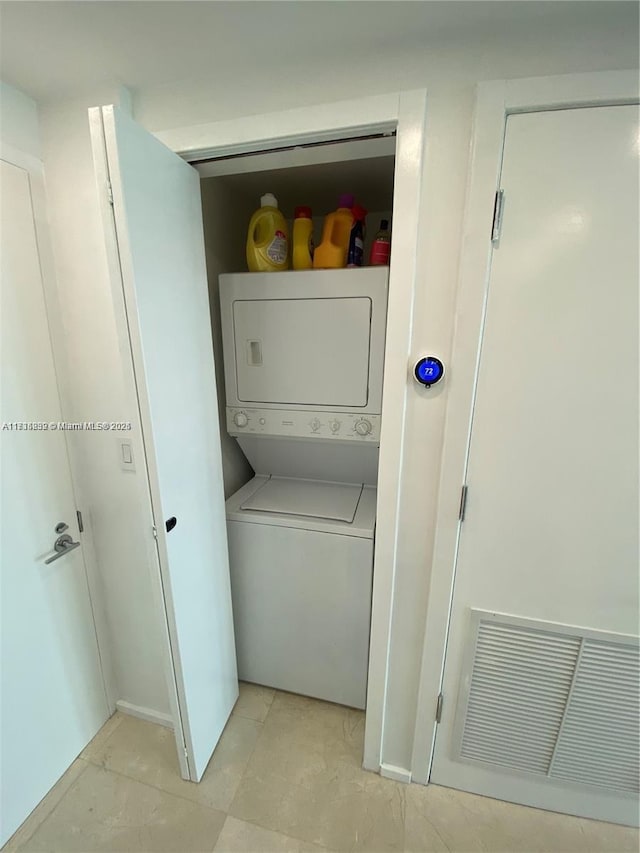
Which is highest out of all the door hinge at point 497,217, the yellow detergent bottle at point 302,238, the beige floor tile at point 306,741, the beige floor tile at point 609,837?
the yellow detergent bottle at point 302,238

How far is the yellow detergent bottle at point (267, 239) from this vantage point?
1.50m

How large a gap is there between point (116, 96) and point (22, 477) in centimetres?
131

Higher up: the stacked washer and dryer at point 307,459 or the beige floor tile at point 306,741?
the stacked washer and dryer at point 307,459

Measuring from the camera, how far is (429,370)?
1.04 m

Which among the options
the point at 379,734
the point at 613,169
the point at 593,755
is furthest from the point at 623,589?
the point at 613,169

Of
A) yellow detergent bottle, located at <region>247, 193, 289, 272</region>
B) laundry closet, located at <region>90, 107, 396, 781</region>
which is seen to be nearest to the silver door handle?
laundry closet, located at <region>90, 107, 396, 781</region>

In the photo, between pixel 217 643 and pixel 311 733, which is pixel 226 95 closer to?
pixel 217 643

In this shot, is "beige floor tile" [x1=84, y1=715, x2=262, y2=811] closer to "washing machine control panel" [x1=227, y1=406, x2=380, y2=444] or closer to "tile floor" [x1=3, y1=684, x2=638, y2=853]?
"tile floor" [x1=3, y1=684, x2=638, y2=853]

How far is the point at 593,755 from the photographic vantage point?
4.06 feet

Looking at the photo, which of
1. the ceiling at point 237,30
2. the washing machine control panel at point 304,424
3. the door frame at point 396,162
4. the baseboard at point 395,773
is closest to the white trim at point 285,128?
the door frame at point 396,162

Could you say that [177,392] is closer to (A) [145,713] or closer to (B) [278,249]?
(B) [278,249]

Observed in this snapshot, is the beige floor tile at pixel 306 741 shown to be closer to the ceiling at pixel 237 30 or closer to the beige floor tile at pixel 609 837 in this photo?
the beige floor tile at pixel 609 837

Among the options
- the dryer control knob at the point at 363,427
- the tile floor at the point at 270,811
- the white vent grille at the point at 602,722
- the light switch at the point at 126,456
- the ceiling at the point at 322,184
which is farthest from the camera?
the ceiling at the point at 322,184

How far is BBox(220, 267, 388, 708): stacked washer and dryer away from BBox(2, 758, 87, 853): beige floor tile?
76 centimetres
